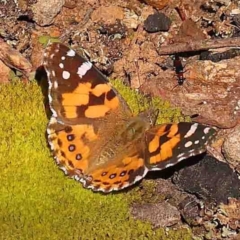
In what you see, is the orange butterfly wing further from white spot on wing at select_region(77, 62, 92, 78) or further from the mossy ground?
the mossy ground

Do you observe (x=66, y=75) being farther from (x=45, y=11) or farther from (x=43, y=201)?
(x=45, y=11)

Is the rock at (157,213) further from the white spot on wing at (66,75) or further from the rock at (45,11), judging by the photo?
the rock at (45,11)

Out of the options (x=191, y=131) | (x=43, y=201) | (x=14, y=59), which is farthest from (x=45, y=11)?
(x=191, y=131)

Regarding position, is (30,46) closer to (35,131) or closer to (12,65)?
(12,65)

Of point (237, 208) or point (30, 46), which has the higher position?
point (30, 46)

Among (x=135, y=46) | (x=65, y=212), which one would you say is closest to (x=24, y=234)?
(x=65, y=212)
